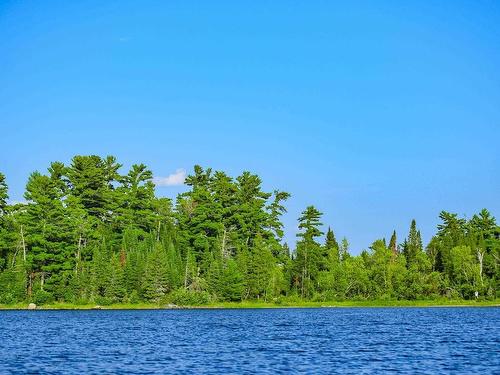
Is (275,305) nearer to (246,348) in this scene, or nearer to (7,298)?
(7,298)

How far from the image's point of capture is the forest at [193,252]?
411ft

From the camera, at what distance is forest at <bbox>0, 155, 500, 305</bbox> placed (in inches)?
4936

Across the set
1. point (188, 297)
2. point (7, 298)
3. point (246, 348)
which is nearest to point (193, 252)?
point (188, 297)

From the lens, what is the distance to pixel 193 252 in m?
148

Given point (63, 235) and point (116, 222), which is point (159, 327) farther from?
point (116, 222)

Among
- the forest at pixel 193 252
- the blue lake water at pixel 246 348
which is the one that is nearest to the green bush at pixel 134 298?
the forest at pixel 193 252

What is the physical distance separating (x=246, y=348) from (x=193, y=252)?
94693 mm

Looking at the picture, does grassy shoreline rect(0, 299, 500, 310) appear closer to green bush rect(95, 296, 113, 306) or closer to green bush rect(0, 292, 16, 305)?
green bush rect(95, 296, 113, 306)

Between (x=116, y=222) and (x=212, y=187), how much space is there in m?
25.4

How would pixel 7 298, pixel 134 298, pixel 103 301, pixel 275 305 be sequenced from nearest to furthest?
pixel 7 298 < pixel 103 301 < pixel 134 298 < pixel 275 305

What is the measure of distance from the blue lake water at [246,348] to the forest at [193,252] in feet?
143

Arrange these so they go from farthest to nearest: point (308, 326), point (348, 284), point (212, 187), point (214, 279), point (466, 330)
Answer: point (212, 187)
point (348, 284)
point (214, 279)
point (308, 326)
point (466, 330)

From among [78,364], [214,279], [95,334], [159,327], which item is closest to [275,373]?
[78,364]

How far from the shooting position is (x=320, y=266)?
503 ft
